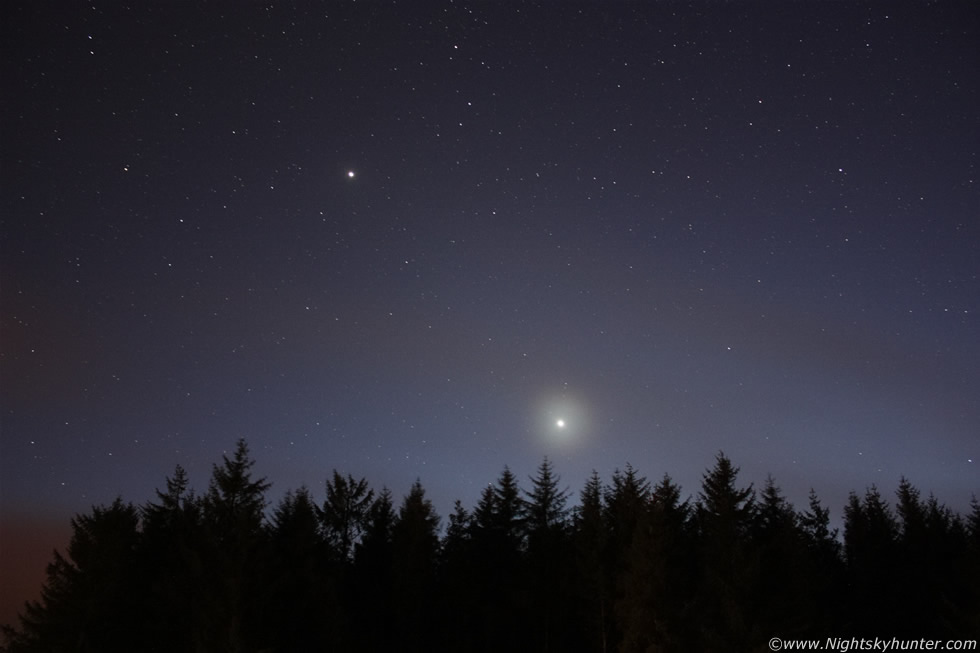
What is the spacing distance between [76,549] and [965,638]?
141 ft

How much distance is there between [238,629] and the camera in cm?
2266

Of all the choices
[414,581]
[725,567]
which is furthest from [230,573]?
[725,567]

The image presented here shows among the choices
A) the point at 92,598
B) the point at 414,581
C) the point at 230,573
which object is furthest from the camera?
the point at 414,581

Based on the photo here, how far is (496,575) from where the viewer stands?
120ft

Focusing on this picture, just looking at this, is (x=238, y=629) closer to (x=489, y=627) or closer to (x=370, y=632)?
(x=370, y=632)

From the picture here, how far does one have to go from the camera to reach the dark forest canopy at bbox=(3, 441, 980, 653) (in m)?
25.5

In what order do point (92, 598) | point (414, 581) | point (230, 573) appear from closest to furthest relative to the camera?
point (230, 573)
point (92, 598)
point (414, 581)

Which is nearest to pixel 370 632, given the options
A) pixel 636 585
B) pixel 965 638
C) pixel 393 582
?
pixel 393 582

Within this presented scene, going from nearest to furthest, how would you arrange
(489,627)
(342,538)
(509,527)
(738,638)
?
(738,638)
(489,627)
(509,527)
(342,538)

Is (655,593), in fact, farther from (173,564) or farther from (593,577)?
(173,564)

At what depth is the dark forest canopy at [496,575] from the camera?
83.8 ft

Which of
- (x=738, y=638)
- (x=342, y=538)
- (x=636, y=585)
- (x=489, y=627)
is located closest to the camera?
(x=738, y=638)

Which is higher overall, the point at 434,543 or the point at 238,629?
the point at 434,543

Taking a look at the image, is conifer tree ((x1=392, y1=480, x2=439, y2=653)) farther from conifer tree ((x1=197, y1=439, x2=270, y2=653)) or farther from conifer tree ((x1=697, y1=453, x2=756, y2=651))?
conifer tree ((x1=697, y1=453, x2=756, y2=651))
